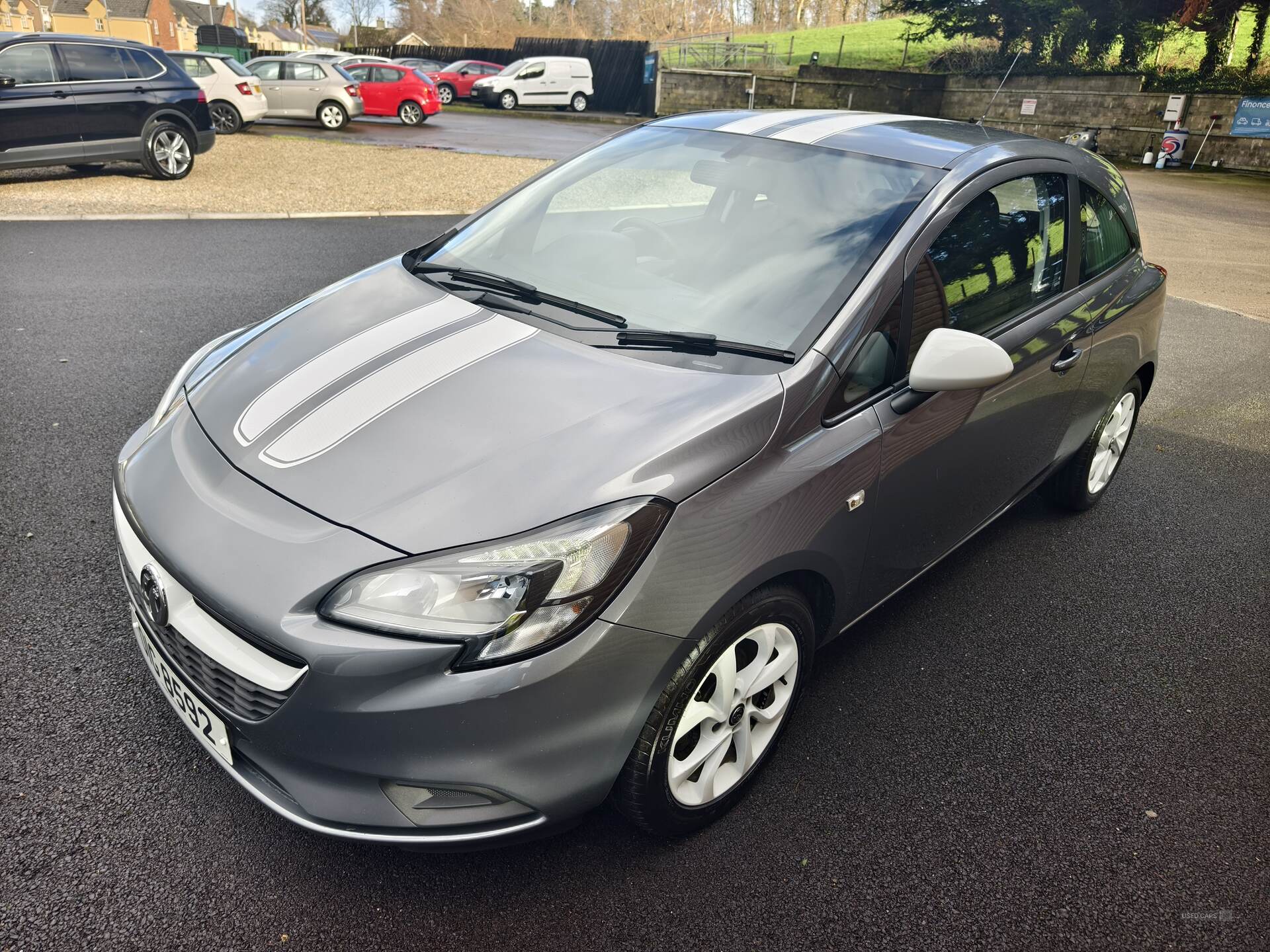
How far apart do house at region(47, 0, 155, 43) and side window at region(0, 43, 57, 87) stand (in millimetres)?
97793

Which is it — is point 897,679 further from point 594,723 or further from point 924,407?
point 594,723

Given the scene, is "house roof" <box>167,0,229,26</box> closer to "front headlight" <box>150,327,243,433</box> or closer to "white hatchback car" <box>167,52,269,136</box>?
"white hatchback car" <box>167,52,269,136</box>

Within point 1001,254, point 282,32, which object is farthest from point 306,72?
point 282,32

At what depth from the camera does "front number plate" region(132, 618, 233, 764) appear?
2.01 meters

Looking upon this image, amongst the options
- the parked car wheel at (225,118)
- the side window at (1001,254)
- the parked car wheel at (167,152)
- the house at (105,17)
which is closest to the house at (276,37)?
the house at (105,17)

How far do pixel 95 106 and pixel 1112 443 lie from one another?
11.3m

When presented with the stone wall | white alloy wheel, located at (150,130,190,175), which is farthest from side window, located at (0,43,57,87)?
the stone wall

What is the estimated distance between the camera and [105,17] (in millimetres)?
89438

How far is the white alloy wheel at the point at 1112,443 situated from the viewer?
4.11 metres

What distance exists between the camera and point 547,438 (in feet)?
6.84

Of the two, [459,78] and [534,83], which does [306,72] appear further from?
[459,78]

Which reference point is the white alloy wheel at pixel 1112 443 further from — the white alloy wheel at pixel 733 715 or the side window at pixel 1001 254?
the white alloy wheel at pixel 733 715

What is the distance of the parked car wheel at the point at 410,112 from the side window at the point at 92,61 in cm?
1280

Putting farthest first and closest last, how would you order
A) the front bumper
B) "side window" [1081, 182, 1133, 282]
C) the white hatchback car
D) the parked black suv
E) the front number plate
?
the white hatchback car → the parked black suv → "side window" [1081, 182, 1133, 282] → the front number plate → the front bumper
